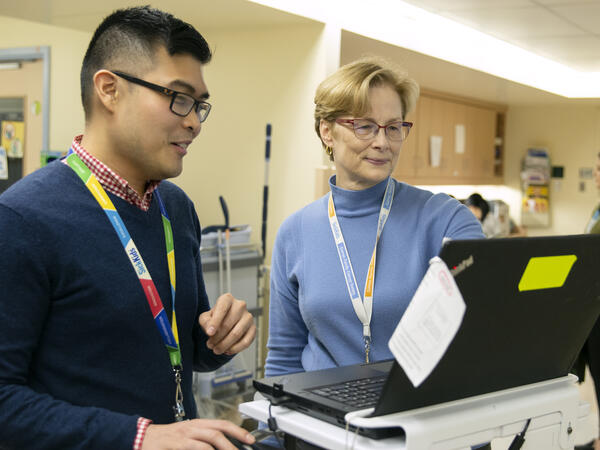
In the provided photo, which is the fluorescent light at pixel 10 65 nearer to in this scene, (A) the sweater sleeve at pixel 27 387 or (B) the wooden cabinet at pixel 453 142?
(B) the wooden cabinet at pixel 453 142

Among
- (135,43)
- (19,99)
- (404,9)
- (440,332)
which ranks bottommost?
(440,332)

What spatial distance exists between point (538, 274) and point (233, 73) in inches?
143

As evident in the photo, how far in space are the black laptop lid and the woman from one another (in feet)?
1.40

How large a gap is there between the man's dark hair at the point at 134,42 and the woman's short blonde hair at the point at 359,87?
1.22 ft

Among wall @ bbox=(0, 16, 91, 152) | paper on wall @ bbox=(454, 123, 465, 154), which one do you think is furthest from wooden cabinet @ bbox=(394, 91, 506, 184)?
wall @ bbox=(0, 16, 91, 152)

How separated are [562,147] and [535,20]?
4.01 meters

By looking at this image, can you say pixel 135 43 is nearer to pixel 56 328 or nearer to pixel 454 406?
pixel 56 328

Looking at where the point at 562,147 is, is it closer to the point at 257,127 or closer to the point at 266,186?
the point at 257,127

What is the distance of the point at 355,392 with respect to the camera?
94 centimetres

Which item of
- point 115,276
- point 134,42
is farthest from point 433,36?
point 115,276

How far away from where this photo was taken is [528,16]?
4.16 metres

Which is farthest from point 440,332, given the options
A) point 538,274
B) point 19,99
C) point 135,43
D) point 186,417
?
point 19,99

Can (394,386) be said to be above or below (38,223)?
below

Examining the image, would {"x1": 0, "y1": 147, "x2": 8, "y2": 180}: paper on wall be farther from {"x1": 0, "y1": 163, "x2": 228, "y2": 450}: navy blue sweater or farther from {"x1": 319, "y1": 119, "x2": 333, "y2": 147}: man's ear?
{"x1": 0, "y1": 163, "x2": 228, "y2": 450}: navy blue sweater
